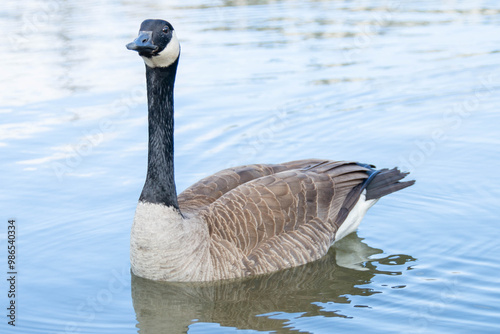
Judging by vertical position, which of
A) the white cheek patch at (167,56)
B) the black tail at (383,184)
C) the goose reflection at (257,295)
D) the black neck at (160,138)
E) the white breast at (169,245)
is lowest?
the goose reflection at (257,295)

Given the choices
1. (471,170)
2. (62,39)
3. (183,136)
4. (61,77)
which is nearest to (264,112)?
(183,136)

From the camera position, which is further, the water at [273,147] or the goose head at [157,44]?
the water at [273,147]

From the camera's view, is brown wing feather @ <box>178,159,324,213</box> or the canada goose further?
brown wing feather @ <box>178,159,324,213</box>

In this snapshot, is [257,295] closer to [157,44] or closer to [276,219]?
[276,219]

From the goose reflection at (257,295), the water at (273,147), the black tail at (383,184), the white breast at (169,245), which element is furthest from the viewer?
the black tail at (383,184)

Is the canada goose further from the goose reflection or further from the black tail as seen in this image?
the black tail

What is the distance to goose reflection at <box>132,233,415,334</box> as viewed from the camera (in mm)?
7652

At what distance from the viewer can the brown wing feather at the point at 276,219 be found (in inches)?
330

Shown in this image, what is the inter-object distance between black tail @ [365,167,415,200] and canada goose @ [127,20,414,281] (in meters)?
0.31

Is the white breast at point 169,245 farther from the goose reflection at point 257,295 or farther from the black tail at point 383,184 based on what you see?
the black tail at point 383,184

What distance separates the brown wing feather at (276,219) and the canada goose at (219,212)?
0.01 m

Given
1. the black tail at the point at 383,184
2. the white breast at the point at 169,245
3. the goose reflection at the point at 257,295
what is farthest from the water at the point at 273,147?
the black tail at the point at 383,184

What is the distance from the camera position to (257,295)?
8133 millimetres

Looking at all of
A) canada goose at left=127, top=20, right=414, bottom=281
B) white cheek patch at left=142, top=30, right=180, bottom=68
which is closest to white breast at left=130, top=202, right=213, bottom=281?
canada goose at left=127, top=20, right=414, bottom=281
